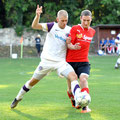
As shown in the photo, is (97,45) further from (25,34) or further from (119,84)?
(119,84)

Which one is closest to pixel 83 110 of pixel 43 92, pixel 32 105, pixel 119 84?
pixel 32 105

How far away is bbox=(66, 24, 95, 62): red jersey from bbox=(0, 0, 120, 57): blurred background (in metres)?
28.7

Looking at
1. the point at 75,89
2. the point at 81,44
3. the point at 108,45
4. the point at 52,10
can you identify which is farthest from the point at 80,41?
the point at 52,10

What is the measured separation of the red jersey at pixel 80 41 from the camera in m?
7.33

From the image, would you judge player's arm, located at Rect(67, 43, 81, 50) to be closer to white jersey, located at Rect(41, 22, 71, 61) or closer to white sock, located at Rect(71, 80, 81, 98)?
white jersey, located at Rect(41, 22, 71, 61)

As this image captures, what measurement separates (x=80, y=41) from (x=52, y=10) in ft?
118

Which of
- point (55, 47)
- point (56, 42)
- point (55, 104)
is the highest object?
point (56, 42)

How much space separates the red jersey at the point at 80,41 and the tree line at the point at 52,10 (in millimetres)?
33230

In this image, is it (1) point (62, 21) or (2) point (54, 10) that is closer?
(1) point (62, 21)

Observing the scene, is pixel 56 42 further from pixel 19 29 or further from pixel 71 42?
pixel 19 29

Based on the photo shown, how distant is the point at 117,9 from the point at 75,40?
37783 millimetres

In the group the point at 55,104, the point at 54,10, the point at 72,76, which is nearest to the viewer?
the point at 72,76

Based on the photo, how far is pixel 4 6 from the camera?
43.8 m

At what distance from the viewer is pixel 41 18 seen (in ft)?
134
